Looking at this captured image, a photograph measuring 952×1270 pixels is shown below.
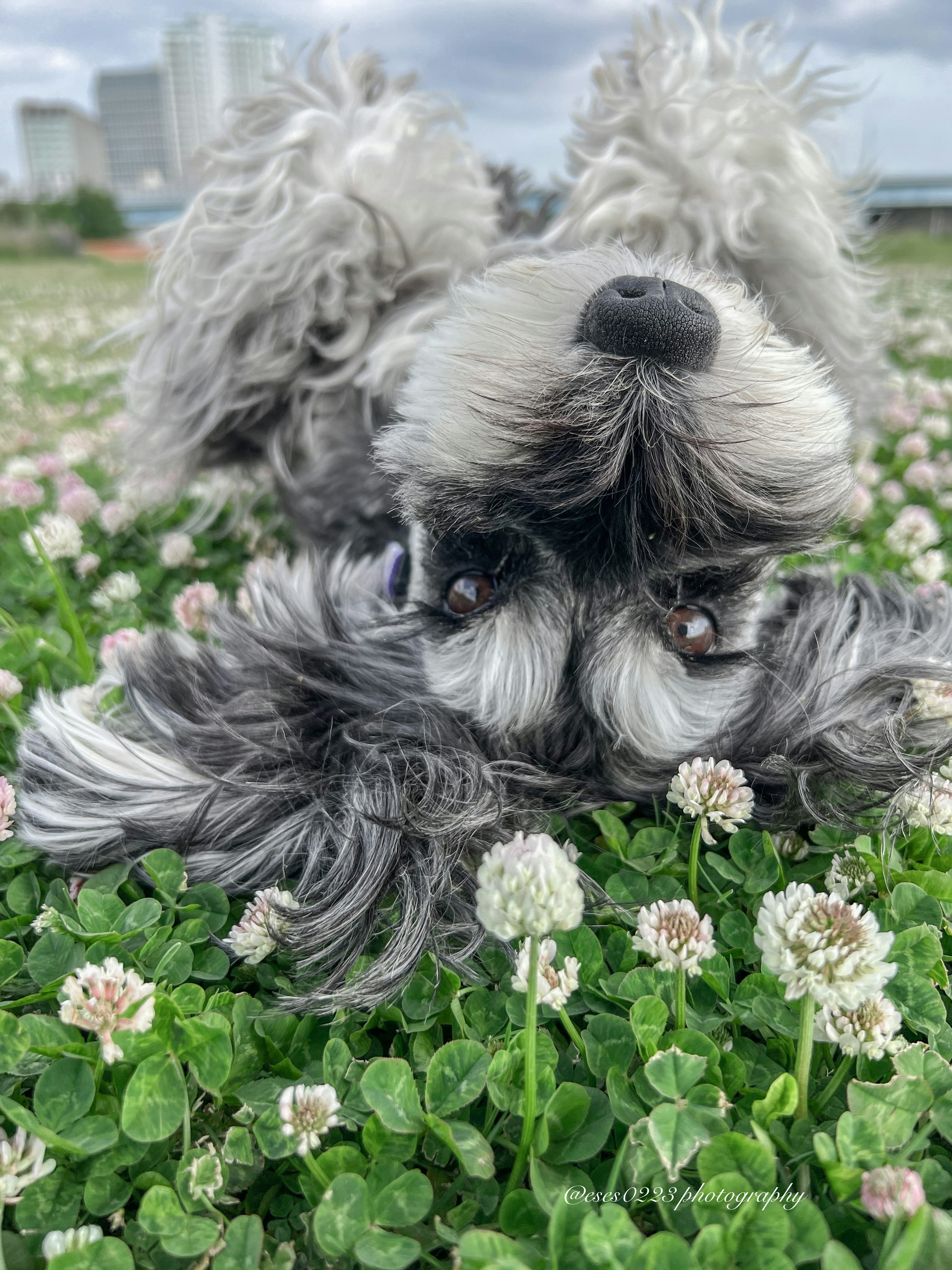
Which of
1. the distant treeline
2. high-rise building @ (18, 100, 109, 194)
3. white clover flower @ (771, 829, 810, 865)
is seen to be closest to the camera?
white clover flower @ (771, 829, 810, 865)

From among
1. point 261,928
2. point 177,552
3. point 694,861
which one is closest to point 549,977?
point 694,861

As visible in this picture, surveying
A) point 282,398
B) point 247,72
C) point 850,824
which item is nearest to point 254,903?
point 850,824

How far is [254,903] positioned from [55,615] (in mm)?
1478

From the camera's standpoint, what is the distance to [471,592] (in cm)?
151

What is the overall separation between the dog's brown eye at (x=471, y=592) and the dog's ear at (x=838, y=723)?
498mm

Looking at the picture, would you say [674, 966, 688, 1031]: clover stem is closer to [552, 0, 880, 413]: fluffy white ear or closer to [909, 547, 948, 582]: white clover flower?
[909, 547, 948, 582]: white clover flower

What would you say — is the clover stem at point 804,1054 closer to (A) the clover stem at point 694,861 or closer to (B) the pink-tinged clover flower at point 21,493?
(A) the clover stem at point 694,861

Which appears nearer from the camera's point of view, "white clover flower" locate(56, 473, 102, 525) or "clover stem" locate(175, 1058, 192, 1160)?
"clover stem" locate(175, 1058, 192, 1160)

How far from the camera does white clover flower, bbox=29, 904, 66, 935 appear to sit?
147 centimetres

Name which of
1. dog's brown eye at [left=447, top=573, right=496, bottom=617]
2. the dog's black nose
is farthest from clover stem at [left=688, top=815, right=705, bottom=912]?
the dog's black nose

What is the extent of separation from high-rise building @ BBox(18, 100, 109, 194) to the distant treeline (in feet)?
19.2

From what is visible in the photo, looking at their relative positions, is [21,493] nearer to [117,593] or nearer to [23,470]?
[23,470]

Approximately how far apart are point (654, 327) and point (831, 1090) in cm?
107

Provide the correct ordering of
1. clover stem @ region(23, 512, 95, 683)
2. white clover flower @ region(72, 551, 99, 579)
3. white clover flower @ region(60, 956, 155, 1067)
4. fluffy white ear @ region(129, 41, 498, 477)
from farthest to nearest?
1. white clover flower @ region(72, 551, 99, 579)
2. fluffy white ear @ region(129, 41, 498, 477)
3. clover stem @ region(23, 512, 95, 683)
4. white clover flower @ region(60, 956, 155, 1067)
